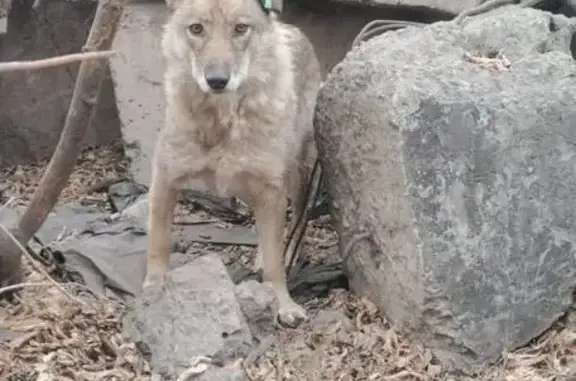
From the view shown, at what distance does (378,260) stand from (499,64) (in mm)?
949

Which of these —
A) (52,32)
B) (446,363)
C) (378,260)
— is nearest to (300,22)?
(52,32)

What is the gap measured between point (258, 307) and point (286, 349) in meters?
0.22

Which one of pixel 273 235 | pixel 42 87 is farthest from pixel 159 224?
pixel 42 87

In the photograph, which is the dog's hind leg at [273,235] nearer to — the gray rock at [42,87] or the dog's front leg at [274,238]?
the dog's front leg at [274,238]

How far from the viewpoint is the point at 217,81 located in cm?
467

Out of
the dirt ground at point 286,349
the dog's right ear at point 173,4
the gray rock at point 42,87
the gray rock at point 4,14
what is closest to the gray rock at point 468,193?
the dirt ground at point 286,349

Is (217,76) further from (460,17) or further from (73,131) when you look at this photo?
(460,17)

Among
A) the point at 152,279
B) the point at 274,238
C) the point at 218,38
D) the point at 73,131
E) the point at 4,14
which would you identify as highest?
the point at 218,38

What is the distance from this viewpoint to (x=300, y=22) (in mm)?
7145

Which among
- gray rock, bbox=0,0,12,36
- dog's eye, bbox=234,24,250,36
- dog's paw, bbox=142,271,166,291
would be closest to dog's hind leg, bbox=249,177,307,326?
dog's paw, bbox=142,271,166,291

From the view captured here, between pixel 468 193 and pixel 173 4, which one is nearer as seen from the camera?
pixel 468 193

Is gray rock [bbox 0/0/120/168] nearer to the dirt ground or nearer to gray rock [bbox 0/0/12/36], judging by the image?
gray rock [bbox 0/0/12/36]

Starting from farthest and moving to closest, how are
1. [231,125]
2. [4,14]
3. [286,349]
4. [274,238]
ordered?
[4,14] → [274,238] → [231,125] → [286,349]

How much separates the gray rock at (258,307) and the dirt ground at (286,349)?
0.09 metres
